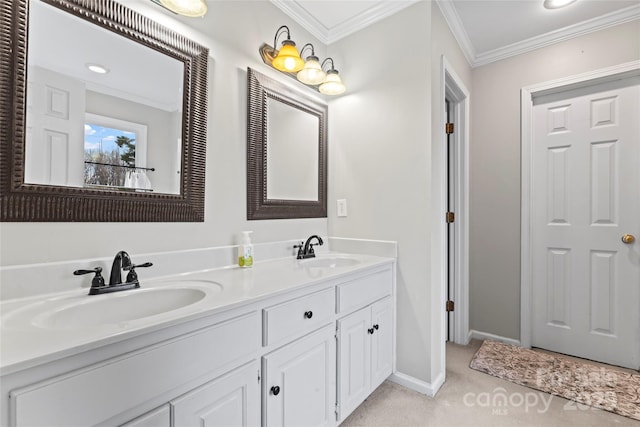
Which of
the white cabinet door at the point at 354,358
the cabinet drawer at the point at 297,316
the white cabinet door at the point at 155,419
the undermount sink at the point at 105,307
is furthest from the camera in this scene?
the white cabinet door at the point at 354,358

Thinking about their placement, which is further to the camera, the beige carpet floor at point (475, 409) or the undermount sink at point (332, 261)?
the undermount sink at point (332, 261)

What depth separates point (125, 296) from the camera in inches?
41.4

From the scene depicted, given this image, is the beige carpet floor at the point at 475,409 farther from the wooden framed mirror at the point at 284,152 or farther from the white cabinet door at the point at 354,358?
the wooden framed mirror at the point at 284,152

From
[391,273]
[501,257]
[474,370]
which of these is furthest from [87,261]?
[501,257]

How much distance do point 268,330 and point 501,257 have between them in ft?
7.48

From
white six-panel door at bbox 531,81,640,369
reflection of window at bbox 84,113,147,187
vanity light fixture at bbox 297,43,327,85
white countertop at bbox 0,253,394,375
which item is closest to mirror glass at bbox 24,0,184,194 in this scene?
reflection of window at bbox 84,113,147,187

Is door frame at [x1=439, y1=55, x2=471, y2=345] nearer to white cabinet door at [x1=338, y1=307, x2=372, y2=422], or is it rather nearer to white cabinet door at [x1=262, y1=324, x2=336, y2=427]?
white cabinet door at [x1=338, y1=307, x2=372, y2=422]

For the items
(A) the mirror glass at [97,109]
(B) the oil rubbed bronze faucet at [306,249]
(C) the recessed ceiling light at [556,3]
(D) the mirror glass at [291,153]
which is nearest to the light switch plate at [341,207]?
(D) the mirror glass at [291,153]

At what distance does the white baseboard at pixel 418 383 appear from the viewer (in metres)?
1.78

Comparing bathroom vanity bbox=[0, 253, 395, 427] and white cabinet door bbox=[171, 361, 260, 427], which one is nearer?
bathroom vanity bbox=[0, 253, 395, 427]

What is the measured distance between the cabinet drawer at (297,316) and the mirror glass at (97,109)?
772 mm

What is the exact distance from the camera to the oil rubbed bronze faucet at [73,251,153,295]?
1.04 metres

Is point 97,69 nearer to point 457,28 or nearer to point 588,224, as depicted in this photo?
point 457,28

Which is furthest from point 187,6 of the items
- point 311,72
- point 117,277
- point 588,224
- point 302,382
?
point 588,224
